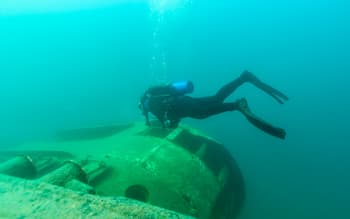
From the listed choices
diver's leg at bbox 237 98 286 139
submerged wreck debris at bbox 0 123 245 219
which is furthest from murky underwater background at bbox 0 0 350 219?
diver's leg at bbox 237 98 286 139

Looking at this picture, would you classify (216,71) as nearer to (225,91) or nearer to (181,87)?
(225,91)

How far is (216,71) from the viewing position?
59.7 metres

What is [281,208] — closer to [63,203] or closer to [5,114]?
[63,203]

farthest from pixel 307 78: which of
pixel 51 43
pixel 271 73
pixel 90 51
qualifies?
pixel 51 43

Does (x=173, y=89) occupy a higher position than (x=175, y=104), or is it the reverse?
(x=173, y=89)

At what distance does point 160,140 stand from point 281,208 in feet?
34.7

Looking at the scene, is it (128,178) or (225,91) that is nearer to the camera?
(128,178)

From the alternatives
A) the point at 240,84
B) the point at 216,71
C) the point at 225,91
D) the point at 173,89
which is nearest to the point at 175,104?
the point at 173,89

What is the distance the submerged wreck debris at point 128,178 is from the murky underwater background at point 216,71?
9.37ft

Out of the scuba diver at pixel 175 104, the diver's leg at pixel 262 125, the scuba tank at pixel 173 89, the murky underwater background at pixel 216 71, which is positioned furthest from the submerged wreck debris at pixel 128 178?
the murky underwater background at pixel 216 71

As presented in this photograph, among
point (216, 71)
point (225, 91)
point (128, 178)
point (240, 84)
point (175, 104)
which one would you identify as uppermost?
point (240, 84)

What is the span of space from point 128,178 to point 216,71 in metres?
56.8

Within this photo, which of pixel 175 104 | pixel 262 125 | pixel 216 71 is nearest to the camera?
pixel 262 125

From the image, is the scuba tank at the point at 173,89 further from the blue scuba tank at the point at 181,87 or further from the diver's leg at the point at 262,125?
the diver's leg at the point at 262,125
